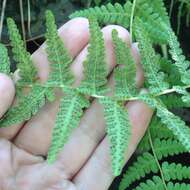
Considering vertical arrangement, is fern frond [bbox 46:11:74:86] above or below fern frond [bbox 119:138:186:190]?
above

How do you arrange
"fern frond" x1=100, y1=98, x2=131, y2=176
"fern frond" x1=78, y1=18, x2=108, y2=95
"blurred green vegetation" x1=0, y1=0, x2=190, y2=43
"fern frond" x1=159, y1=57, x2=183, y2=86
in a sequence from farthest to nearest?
"blurred green vegetation" x1=0, y1=0, x2=190, y2=43
"fern frond" x1=159, y1=57, x2=183, y2=86
"fern frond" x1=78, y1=18, x2=108, y2=95
"fern frond" x1=100, y1=98, x2=131, y2=176

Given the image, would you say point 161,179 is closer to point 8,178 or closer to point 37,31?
point 8,178

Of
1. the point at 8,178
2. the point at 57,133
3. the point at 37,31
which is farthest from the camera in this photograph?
the point at 37,31

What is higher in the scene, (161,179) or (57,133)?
(57,133)

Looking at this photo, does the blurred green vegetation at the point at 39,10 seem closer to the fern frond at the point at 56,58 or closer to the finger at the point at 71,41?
the finger at the point at 71,41

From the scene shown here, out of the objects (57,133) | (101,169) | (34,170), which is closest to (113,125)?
(57,133)

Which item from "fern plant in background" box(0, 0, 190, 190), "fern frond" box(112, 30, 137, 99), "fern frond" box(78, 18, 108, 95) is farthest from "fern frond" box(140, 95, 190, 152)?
"fern frond" box(78, 18, 108, 95)

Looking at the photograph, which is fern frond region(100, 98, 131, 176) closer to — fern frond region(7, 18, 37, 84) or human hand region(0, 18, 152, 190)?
human hand region(0, 18, 152, 190)
